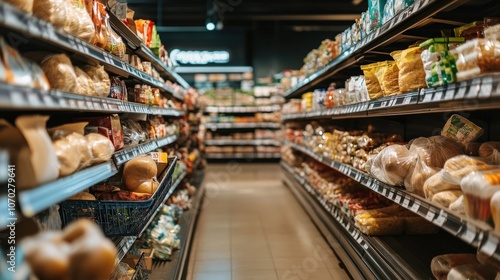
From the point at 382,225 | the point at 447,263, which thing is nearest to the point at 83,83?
the point at 447,263

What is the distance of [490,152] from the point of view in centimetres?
188

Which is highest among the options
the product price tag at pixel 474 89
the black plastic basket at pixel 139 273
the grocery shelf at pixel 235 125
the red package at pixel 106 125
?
the product price tag at pixel 474 89

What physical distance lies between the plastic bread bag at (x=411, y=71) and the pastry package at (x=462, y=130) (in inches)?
15.2

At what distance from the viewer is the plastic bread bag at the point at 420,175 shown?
196 cm

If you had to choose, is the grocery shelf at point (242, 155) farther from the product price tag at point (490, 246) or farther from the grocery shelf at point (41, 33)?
the product price tag at point (490, 246)

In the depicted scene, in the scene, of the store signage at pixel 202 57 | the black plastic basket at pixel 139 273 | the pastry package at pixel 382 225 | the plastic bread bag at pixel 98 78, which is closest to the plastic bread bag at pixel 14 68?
the plastic bread bag at pixel 98 78

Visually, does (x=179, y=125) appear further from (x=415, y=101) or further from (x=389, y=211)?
(x=415, y=101)

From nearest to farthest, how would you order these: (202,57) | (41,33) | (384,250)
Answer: (41,33) → (384,250) → (202,57)

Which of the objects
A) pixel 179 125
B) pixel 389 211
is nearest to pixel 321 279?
pixel 389 211

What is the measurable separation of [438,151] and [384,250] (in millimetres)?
767

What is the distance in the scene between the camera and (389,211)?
2.91 m

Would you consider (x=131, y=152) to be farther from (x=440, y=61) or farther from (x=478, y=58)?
(x=478, y=58)

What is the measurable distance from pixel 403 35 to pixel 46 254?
7.67ft

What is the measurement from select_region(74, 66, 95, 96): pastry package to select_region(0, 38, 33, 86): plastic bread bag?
1.45 ft
